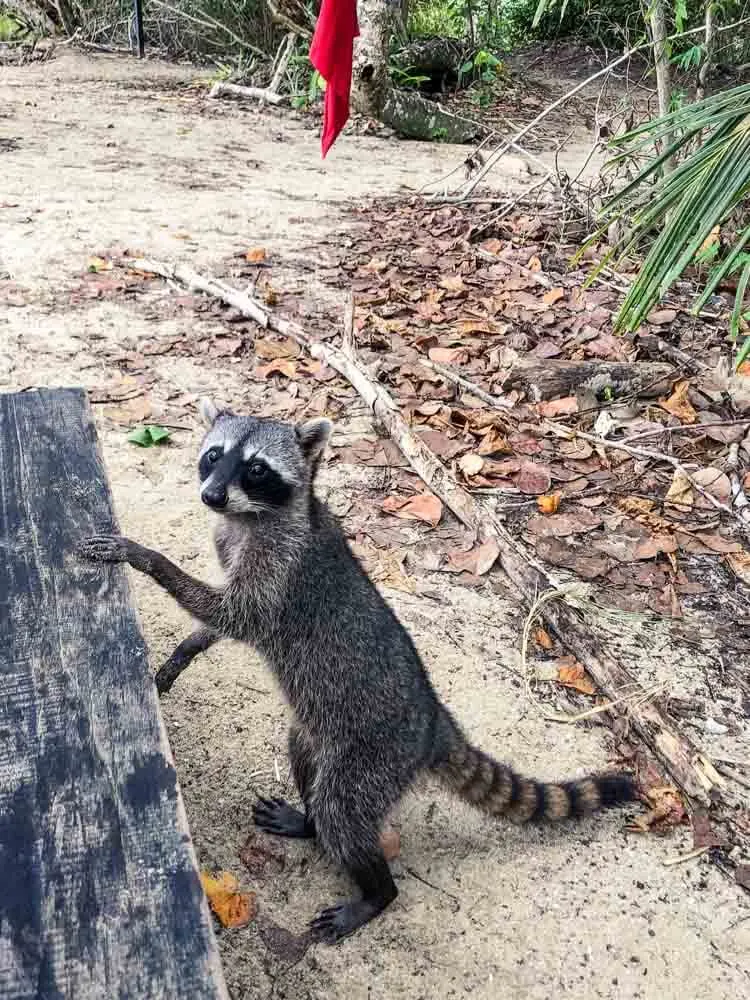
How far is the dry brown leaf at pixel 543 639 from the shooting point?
10.8 feet

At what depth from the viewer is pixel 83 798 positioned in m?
1.43

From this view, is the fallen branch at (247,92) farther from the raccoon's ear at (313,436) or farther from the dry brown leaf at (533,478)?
the raccoon's ear at (313,436)

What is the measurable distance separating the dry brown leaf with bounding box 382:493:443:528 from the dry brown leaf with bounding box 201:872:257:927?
1.87m

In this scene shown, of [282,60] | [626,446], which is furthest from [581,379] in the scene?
[282,60]

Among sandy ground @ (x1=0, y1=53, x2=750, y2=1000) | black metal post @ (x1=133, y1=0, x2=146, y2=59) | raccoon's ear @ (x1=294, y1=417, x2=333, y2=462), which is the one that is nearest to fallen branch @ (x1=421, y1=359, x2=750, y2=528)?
sandy ground @ (x1=0, y1=53, x2=750, y2=1000)

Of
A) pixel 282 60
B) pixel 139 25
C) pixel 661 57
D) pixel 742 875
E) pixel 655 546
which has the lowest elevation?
pixel 742 875

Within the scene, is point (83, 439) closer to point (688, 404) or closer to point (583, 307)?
point (688, 404)

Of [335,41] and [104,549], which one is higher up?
[335,41]

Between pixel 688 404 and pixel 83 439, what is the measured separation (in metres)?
3.42

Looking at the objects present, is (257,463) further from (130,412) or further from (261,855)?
(130,412)

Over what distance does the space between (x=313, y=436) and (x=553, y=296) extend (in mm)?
3741

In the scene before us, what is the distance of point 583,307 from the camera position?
5.84 meters

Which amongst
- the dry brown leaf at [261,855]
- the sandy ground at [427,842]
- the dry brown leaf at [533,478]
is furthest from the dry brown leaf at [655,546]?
the dry brown leaf at [261,855]

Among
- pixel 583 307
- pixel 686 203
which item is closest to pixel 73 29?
pixel 583 307
